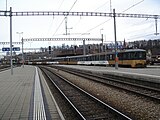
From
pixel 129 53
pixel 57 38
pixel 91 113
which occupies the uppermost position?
pixel 57 38

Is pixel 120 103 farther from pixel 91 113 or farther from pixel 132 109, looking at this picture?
pixel 91 113

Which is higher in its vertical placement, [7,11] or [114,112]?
[7,11]

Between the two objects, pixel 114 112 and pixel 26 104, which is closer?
pixel 114 112

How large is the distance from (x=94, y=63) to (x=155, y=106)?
48200mm

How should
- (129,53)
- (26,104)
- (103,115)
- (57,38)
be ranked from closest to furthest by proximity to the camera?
(103,115), (26,104), (129,53), (57,38)

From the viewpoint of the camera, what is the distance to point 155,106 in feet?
35.6

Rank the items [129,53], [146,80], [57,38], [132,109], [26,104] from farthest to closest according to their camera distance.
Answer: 1. [57,38]
2. [129,53]
3. [146,80]
4. [26,104]
5. [132,109]

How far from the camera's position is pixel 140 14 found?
108 feet

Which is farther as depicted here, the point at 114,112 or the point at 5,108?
the point at 5,108

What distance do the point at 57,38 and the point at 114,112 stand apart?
49302 mm

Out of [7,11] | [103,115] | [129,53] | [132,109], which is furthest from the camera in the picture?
[129,53]

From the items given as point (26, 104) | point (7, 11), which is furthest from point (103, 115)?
point (7, 11)

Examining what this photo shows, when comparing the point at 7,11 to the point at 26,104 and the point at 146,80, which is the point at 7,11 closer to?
the point at 146,80

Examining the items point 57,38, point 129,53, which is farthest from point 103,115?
point 57,38
